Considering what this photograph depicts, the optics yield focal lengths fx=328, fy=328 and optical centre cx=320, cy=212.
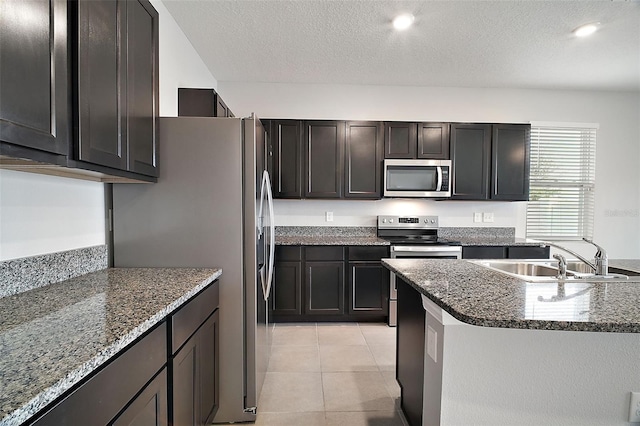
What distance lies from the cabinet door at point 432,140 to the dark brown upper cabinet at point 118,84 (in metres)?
2.73

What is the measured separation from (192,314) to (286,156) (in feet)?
7.73

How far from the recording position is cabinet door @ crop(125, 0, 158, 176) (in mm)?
1534

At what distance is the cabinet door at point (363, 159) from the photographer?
360 centimetres

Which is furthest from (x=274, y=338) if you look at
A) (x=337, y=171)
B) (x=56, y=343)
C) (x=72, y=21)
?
(x=72, y=21)

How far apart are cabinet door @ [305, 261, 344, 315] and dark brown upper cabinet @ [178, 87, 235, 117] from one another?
5.80ft

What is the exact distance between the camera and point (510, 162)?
3689 mm

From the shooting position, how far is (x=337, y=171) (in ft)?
11.8

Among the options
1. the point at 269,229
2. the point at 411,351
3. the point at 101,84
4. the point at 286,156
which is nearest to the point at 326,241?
the point at 286,156

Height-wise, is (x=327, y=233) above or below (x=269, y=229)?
below

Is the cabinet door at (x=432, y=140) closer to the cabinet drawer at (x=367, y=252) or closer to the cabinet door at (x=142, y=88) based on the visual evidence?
the cabinet drawer at (x=367, y=252)

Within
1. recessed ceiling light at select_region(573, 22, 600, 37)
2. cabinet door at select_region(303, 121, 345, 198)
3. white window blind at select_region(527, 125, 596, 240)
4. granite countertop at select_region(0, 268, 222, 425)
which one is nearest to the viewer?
granite countertop at select_region(0, 268, 222, 425)

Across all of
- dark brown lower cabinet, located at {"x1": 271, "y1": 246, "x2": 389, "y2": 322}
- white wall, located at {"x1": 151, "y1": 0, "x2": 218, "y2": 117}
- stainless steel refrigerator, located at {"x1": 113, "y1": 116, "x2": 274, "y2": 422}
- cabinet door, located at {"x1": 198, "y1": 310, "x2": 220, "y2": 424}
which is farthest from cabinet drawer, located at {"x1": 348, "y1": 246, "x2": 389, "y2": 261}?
white wall, located at {"x1": 151, "y1": 0, "x2": 218, "y2": 117}

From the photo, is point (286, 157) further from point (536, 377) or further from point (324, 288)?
point (536, 377)

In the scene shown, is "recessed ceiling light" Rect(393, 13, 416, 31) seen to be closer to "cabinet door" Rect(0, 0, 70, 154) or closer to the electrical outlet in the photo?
"cabinet door" Rect(0, 0, 70, 154)
